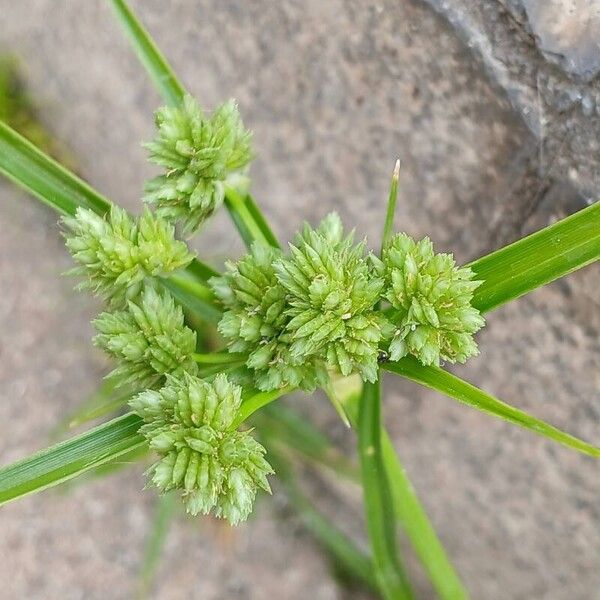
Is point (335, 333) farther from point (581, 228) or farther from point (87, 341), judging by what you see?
point (87, 341)

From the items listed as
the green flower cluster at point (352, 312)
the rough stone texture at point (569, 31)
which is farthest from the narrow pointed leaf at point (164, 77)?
the rough stone texture at point (569, 31)

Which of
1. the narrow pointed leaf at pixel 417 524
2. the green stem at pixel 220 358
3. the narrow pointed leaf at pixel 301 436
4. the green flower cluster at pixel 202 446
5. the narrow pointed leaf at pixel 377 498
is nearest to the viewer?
the green flower cluster at pixel 202 446


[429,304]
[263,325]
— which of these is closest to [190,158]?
[263,325]

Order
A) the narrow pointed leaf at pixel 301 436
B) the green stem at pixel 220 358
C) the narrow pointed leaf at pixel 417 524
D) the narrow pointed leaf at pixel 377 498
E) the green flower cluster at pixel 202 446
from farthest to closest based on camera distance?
1. the narrow pointed leaf at pixel 301 436
2. the narrow pointed leaf at pixel 417 524
3. the narrow pointed leaf at pixel 377 498
4. the green stem at pixel 220 358
5. the green flower cluster at pixel 202 446

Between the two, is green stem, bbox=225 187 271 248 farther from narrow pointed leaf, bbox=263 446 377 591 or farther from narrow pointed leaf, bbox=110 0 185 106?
narrow pointed leaf, bbox=263 446 377 591

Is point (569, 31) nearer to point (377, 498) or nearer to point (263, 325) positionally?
point (263, 325)

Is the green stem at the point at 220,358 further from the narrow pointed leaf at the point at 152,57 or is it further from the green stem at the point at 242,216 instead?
the narrow pointed leaf at the point at 152,57

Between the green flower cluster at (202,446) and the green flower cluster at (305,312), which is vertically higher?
the green flower cluster at (305,312)
